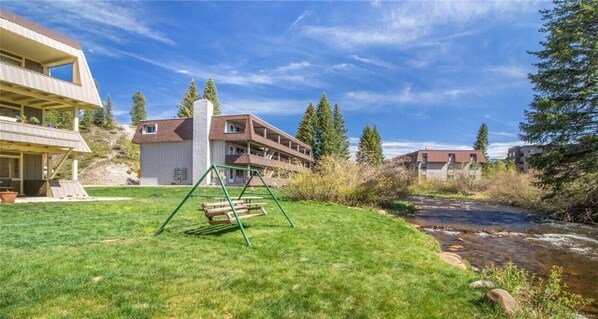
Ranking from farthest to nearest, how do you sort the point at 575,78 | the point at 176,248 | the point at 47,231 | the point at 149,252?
1. the point at 575,78
2. the point at 47,231
3. the point at 176,248
4. the point at 149,252

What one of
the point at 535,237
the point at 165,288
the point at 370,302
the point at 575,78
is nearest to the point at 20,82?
the point at 165,288

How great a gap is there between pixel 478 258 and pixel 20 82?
19.0 meters

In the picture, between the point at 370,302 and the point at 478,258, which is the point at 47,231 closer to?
the point at 370,302

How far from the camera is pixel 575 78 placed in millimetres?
16906

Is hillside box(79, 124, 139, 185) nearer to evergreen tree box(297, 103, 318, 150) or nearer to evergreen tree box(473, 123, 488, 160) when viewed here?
evergreen tree box(297, 103, 318, 150)

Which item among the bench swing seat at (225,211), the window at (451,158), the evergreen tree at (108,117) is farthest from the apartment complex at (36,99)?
the window at (451,158)

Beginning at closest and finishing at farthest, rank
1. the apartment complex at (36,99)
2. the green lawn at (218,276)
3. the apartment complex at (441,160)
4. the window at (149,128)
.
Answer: the green lawn at (218,276), the apartment complex at (36,99), the window at (149,128), the apartment complex at (441,160)

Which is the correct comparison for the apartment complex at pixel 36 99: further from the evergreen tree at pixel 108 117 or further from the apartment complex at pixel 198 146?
the evergreen tree at pixel 108 117

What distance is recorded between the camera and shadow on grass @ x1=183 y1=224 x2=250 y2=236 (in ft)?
25.5

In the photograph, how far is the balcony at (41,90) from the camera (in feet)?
47.9

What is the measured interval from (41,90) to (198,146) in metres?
22.0

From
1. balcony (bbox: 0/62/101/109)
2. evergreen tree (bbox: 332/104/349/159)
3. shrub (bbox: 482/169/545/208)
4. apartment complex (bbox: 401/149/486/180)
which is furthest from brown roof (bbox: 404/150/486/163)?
balcony (bbox: 0/62/101/109)

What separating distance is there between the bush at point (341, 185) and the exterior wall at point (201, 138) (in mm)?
20874

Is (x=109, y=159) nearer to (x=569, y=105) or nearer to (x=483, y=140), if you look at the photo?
(x=569, y=105)
